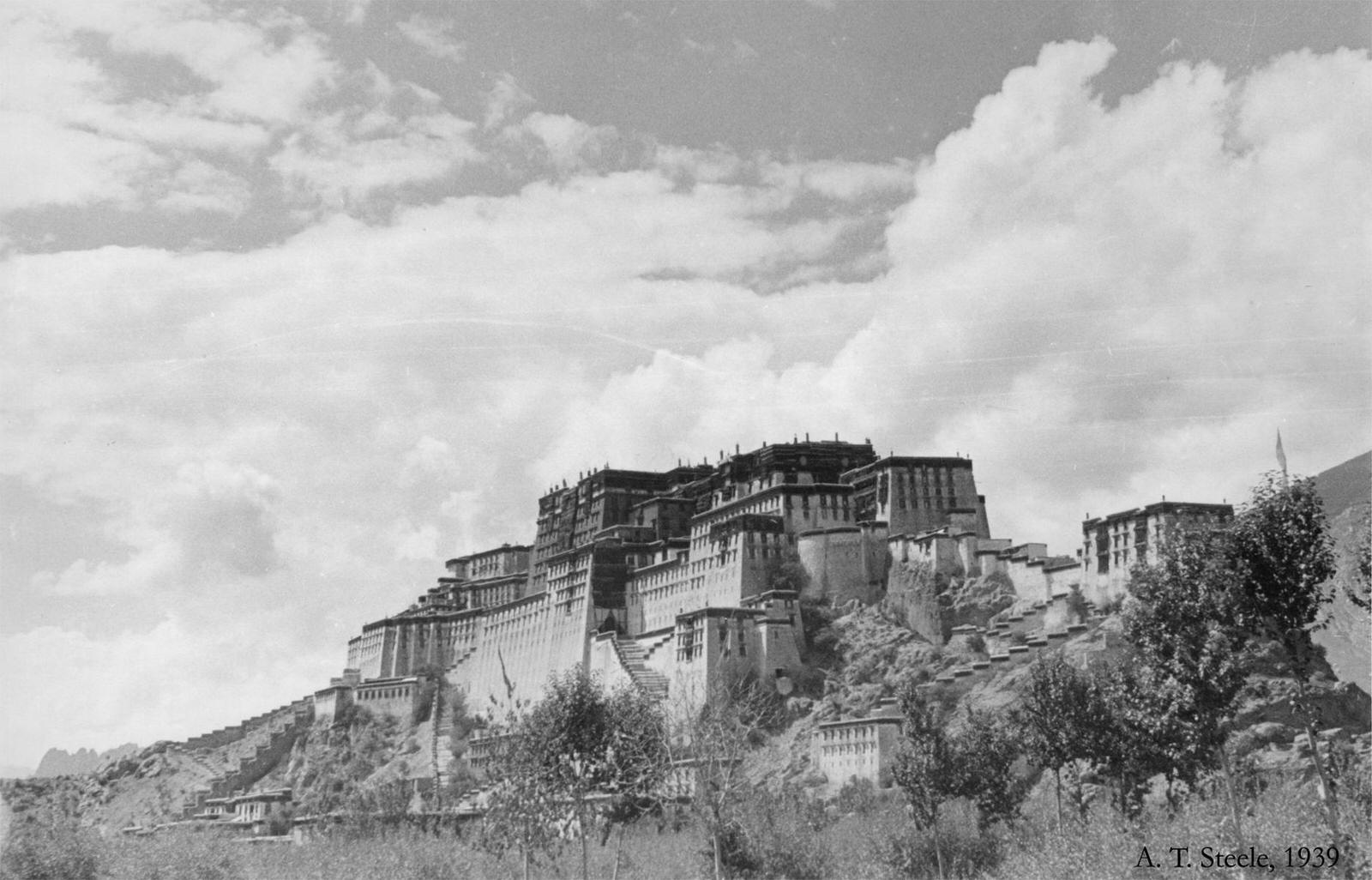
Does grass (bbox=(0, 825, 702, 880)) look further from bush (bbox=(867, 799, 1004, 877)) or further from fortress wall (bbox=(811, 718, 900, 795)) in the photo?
fortress wall (bbox=(811, 718, 900, 795))

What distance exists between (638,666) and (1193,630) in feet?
172

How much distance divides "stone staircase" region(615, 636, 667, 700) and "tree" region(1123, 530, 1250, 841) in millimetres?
44176

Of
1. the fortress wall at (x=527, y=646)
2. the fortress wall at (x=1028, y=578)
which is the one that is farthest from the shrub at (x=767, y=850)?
the fortress wall at (x=527, y=646)

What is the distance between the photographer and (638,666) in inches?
2990

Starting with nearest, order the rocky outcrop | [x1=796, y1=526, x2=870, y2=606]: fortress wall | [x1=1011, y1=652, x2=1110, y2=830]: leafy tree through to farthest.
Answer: [x1=1011, y1=652, x2=1110, y2=830]: leafy tree
the rocky outcrop
[x1=796, y1=526, x2=870, y2=606]: fortress wall

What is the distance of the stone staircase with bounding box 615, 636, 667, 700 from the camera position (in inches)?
2832

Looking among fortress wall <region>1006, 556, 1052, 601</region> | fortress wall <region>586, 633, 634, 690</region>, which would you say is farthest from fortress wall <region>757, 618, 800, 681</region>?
fortress wall <region>1006, 556, 1052, 601</region>

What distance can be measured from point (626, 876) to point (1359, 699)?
92.8 feet

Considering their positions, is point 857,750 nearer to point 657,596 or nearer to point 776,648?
point 776,648

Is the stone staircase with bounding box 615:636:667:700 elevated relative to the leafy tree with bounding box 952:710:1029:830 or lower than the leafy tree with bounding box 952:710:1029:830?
elevated

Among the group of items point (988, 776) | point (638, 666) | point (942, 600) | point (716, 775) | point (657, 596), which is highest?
point (657, 596)

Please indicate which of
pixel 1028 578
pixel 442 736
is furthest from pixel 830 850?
pixel 442 736

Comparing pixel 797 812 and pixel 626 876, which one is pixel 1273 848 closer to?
pixel 626 876

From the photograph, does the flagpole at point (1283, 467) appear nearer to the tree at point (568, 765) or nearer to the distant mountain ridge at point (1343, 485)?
the tree at point (568, 765)
